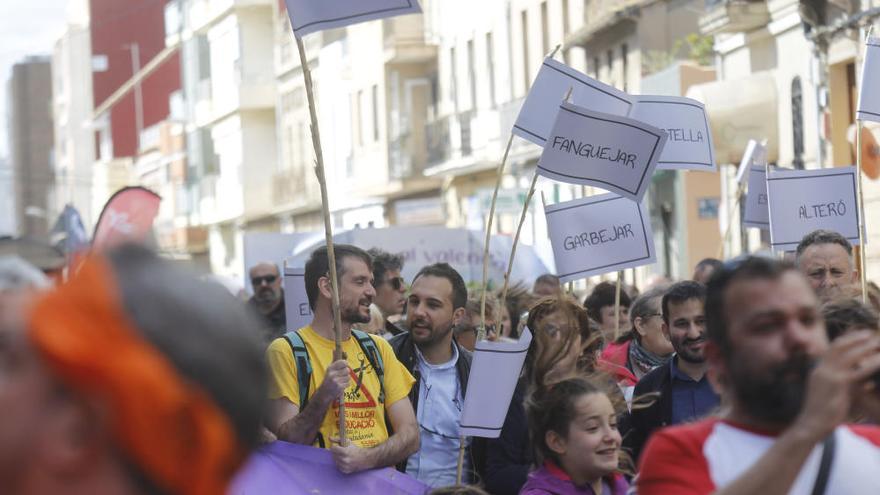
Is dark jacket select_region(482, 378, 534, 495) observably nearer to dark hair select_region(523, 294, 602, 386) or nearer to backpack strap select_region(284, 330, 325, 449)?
dark hair select_region(523, 294, 602, 386)

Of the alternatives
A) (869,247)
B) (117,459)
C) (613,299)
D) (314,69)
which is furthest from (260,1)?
(117,459)

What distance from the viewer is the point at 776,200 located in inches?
388

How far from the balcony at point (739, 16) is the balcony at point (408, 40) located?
2179cm

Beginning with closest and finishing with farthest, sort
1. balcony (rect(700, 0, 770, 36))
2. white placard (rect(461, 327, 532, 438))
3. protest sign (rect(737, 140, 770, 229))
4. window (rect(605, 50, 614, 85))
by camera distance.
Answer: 1. white placard (rect(461, 327, 532, 438))
2. protest sign (rect(737, 140, 770, 229))
3. balcony (rect(700, 0, 770, 36))
4. window (rect(605, 50, 614, 85))

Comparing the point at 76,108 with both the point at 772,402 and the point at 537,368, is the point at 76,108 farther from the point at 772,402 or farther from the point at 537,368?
the point at 772,402

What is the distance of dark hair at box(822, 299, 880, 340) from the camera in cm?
418

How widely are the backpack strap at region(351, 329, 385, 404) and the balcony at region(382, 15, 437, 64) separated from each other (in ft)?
125

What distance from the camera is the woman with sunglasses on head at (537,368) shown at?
6.89 m

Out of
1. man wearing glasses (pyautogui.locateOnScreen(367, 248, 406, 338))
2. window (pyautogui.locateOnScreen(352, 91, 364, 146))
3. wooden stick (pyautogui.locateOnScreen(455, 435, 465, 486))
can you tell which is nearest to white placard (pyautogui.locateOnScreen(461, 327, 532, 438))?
wooden stick (pyautogui.locateOnScreen(455, 435, 465, 486))

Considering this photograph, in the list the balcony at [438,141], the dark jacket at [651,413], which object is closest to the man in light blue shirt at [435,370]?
the dark jacket at [651,413]

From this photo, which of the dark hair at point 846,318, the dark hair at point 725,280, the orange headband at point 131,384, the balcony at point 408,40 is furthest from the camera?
the balcony at point 408,40

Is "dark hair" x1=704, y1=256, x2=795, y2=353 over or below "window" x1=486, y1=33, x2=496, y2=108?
below

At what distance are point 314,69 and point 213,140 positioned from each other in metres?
11.9

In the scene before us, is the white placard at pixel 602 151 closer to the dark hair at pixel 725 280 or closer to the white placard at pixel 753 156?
the white placard at pixel 753 156
